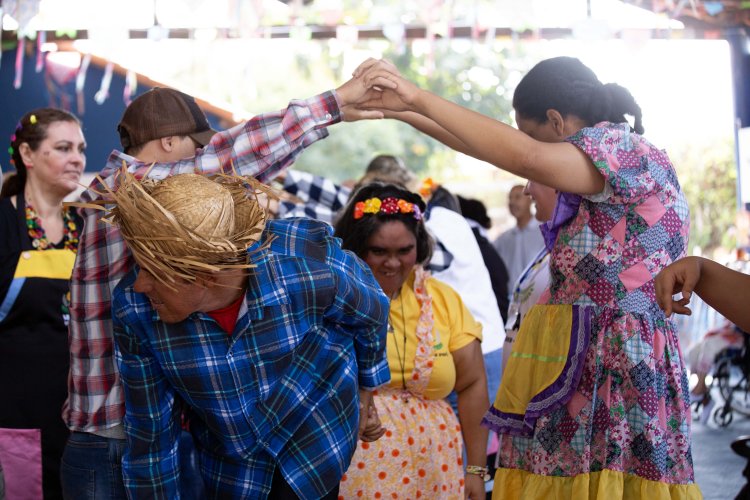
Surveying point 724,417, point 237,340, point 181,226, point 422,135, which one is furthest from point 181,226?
point 422,135

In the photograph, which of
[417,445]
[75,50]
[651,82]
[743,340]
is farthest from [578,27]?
[651,82]

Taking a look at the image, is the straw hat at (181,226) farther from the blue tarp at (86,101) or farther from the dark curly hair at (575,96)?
the blue tarp at (86,101)

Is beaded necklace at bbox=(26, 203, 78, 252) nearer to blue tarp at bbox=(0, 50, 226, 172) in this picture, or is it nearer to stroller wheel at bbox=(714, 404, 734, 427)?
blue tarp at bbox=(0, 50, 226, 172)

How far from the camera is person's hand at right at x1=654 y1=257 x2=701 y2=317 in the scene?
1892mm

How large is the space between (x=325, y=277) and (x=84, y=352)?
72cm

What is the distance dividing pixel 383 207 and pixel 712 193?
16.3 m

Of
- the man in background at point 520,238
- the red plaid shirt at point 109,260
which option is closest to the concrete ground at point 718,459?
the man in background at point 520,238

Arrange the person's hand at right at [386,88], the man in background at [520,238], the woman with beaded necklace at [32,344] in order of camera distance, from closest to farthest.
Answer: the person's hand at right at [386,88] → the woman with beaded necklace at [32,344] → the man in background at [520,238]

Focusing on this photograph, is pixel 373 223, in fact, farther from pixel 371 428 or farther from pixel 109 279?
pixel 109 279

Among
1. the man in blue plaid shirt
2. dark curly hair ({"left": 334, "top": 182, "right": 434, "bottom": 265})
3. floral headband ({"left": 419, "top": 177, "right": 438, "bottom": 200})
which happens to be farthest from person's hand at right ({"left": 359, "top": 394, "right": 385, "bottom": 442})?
floral headband ({"left": 419, "top": 177, "right": 438, "bottom": 200})

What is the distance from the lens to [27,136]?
13.5 ft

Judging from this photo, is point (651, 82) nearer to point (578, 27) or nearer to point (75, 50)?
point (578, 27)

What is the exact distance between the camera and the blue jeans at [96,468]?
96.3 inches

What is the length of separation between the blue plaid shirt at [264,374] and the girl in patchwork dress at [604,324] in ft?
1.60
